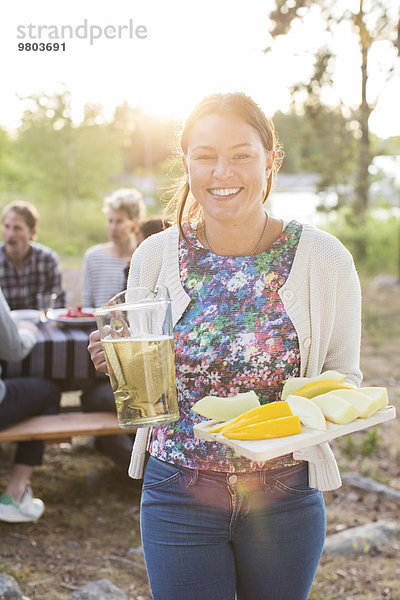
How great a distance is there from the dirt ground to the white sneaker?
2.3 inches

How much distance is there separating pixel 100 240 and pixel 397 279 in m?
9.24

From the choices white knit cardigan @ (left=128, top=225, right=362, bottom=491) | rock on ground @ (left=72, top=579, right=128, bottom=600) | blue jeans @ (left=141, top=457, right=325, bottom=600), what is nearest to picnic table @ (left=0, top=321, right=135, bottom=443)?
rock on ground @ (left=72, top=579, right=128, bottom=600)

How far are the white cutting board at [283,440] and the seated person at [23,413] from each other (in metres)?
2.41

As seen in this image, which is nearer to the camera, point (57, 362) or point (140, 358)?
point (140, 358)

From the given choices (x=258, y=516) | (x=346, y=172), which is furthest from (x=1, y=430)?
(x=346, y=172)

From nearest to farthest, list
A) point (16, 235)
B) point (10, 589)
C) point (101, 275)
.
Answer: point (10, 589) → point (16, 235) → point (101, 275)

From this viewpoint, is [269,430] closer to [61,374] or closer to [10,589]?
[10,589]

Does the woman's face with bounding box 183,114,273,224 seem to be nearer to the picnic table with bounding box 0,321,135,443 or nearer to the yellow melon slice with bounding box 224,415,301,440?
the yellow melon slice with bounding box 224,415,301,440

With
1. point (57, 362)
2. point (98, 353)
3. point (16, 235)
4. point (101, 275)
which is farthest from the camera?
point (101, 275)

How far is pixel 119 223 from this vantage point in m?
5.69

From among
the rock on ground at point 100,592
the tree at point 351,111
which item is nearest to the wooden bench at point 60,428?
the rock on ground at point 100,592

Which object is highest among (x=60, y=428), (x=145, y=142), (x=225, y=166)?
(x=145, y=142)

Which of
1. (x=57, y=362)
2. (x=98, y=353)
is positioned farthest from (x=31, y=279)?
(x=98, y=353)

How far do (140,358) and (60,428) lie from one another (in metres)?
2.70
